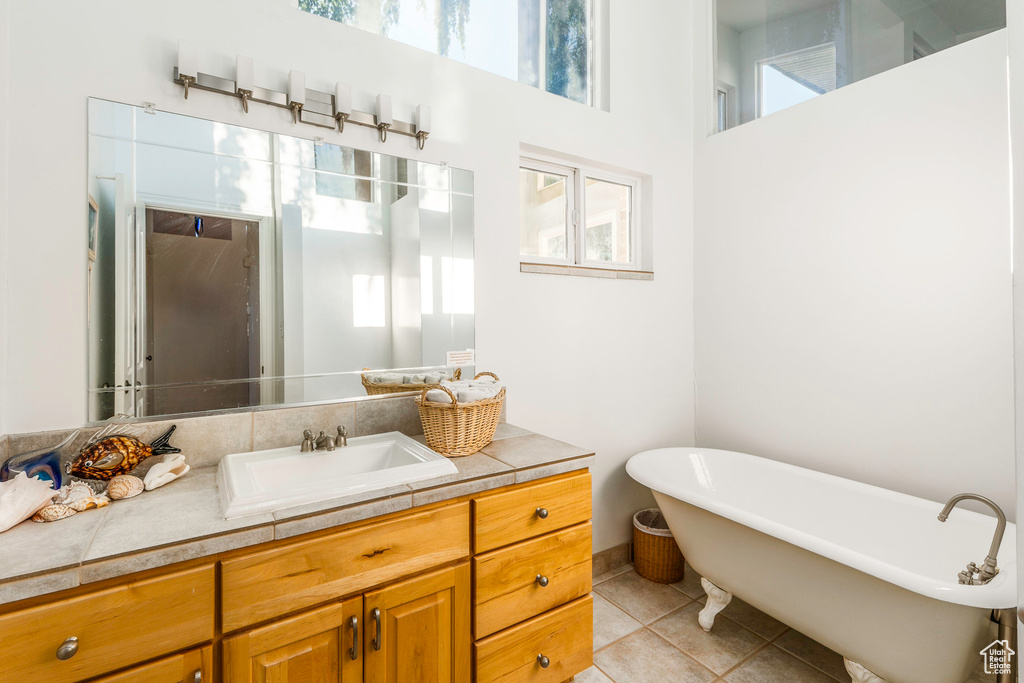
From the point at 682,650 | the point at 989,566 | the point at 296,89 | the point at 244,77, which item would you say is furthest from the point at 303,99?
the point at 989,566

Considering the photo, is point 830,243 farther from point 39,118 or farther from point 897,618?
point 39,118

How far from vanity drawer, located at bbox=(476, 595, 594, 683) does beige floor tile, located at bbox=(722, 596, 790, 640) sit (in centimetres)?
85

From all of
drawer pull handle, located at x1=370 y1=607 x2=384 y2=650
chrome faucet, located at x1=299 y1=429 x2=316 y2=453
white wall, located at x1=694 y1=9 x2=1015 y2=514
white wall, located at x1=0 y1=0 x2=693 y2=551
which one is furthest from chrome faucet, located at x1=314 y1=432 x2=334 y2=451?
white wall, located at x1=694 y1=9 x2=1015 y2=514

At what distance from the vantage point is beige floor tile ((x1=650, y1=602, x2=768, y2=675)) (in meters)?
1.81

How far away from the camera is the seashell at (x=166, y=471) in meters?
1.22

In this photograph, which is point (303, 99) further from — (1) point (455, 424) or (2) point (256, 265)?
(1) point (455, 424)

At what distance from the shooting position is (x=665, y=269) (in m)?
2.67

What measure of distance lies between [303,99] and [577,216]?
135cm

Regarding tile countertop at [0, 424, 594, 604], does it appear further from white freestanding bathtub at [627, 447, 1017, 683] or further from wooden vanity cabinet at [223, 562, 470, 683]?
white freestanding bathtub at [627, 447, 1017, 683]

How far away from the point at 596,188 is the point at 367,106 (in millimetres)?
1268

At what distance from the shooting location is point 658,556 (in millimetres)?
2326

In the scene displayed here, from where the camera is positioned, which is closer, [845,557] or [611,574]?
[845,557]

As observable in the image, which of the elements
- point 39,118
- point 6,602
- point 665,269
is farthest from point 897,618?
point 39,118
